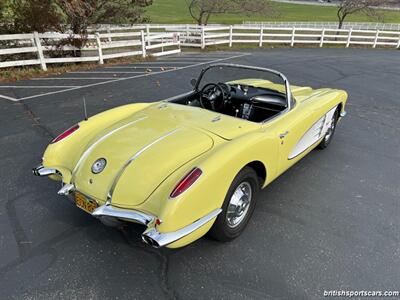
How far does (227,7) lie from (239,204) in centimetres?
1966

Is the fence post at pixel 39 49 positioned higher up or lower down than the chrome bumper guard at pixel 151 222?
higher up

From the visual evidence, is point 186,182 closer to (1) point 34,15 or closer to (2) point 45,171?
(2) point 45,171

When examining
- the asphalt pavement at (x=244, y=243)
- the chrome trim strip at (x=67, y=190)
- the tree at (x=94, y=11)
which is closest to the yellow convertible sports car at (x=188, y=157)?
the chrome trim strip at (x=67, y=190)

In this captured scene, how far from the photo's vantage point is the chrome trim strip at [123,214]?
218cm

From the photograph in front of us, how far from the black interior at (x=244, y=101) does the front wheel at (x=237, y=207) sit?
1.11m

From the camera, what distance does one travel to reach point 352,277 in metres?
2.40

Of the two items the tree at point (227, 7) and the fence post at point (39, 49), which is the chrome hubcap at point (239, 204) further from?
the tree at point (227, 7)

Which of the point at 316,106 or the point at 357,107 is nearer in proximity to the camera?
the point at 316,106

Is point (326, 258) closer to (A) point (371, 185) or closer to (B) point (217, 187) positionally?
(B) point (217, 187)

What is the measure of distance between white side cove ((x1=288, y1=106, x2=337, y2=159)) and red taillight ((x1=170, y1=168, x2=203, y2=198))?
4.99ft

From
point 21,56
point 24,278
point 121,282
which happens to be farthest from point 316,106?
point 21,56

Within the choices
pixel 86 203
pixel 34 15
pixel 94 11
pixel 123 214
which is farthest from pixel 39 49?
pixel 123 214

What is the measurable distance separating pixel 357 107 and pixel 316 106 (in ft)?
12.3

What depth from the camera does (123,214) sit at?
224cm
